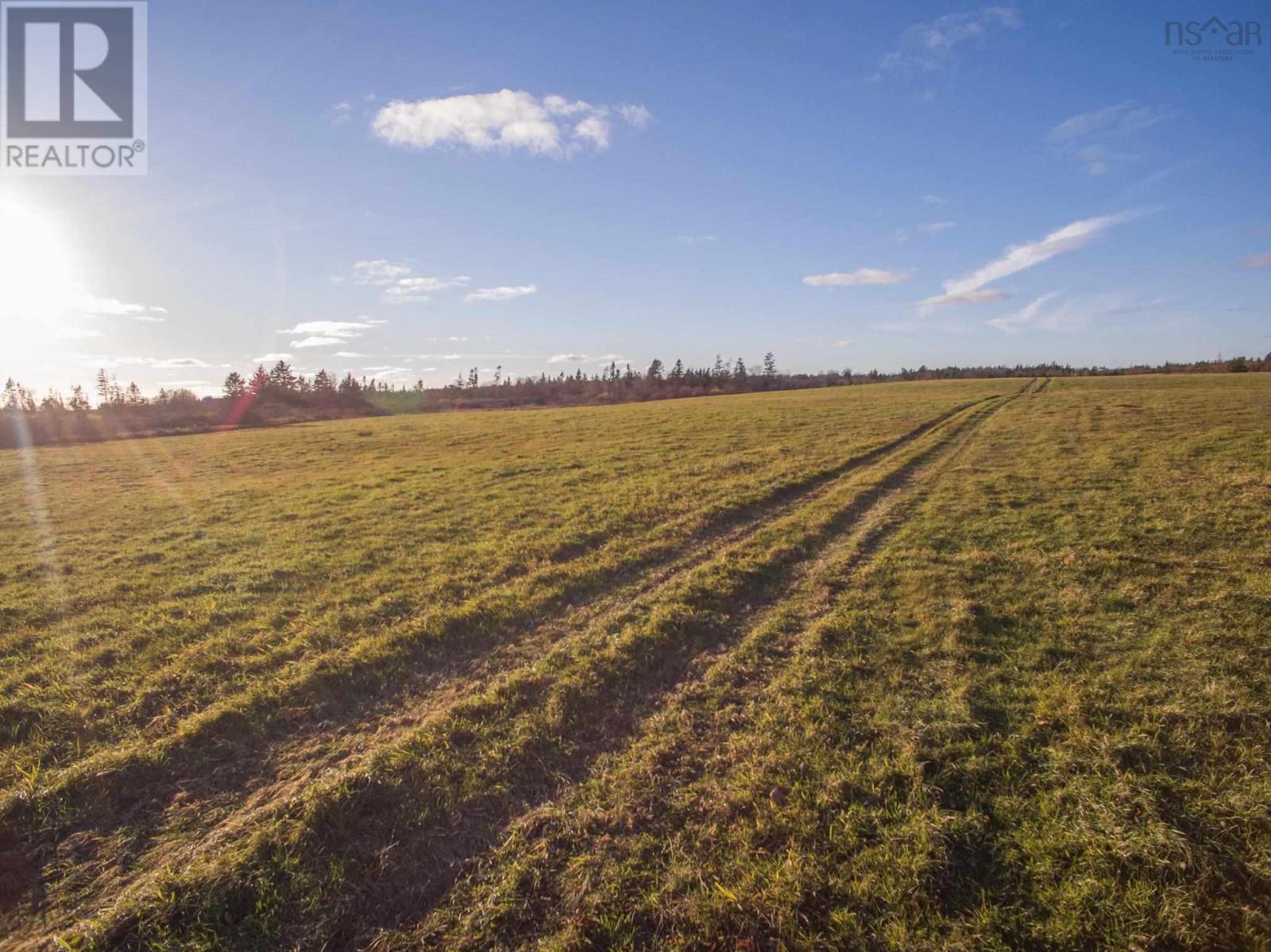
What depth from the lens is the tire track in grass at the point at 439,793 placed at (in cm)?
439

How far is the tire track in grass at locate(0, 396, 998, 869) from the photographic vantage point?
5.59m

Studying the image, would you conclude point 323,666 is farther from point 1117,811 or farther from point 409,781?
point 1117,811

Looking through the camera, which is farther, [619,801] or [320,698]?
[320,698]

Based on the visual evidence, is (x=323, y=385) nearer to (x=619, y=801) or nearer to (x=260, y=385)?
(x=260, y=385)

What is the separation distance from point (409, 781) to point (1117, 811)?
659cm

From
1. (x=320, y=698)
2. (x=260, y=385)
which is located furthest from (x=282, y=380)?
(x=320, y=698)

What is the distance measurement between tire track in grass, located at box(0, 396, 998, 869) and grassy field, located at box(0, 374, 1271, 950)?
0.04 metres

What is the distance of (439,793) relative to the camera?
213 inches

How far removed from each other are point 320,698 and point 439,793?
9.28 ft

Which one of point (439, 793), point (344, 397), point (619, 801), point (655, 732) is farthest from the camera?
point (344, 397)

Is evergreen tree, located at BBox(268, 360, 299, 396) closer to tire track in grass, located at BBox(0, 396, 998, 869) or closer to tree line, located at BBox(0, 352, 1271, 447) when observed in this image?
tree line, located at BBox(0, 352, 1271, 447)

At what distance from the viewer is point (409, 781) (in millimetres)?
5551

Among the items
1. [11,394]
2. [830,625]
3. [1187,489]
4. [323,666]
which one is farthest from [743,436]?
[11,394]

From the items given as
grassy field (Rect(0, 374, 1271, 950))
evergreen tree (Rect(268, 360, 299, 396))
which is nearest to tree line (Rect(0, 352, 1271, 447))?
evergreen tree (Rect(268, 360, 299, 396))
